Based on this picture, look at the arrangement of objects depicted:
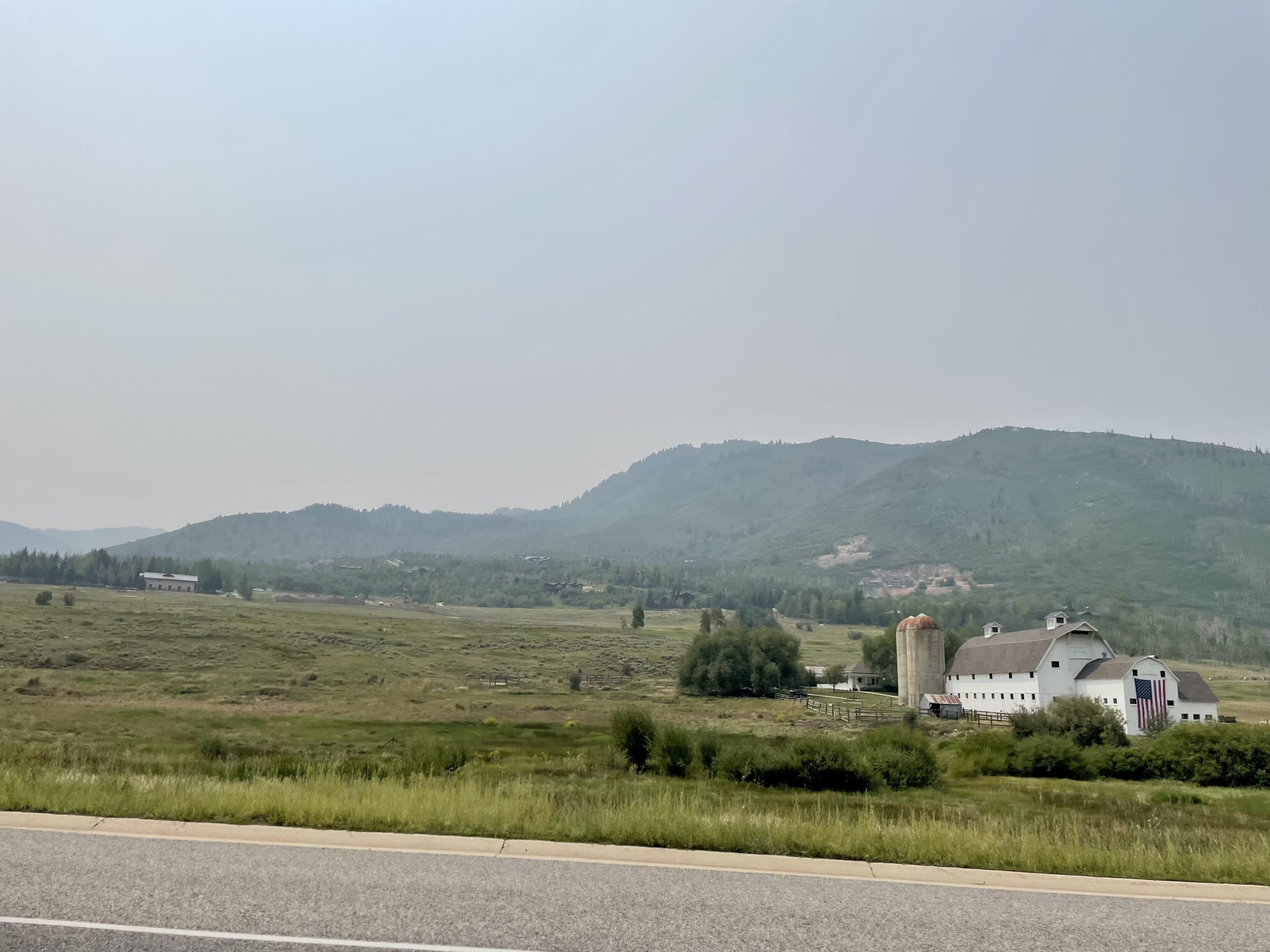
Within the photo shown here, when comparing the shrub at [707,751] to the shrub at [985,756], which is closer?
the shrub at [707,751]

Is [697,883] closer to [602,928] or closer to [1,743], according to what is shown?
[602,928]

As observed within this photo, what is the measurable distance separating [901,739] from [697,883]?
1222 inches

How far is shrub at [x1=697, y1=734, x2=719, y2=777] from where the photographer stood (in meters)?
37.0

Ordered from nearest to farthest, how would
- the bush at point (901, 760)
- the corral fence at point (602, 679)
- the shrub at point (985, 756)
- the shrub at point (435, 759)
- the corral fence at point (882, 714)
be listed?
the shrub at point (435, 759) < the bush at point (901, 760) < the shrub at point (985, 756) < the corral fence at point (882, 714) < the corral fence at point (602, 679)

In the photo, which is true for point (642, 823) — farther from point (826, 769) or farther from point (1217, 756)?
point (1217, 756)

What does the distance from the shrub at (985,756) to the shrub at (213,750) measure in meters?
33.7

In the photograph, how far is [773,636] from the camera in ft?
375

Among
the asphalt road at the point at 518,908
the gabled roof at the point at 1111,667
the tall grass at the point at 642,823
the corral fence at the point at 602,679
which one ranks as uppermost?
the asphalt road at the point at 518,908

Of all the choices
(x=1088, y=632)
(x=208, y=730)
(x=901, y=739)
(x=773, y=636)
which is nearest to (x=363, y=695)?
(x=208, y=730)

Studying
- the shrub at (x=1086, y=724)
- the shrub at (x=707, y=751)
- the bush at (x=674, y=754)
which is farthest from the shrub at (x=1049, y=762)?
the bush at (x=674, y=754)

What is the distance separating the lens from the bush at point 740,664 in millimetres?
107875

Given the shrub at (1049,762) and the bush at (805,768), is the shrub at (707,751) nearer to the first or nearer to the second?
the bush at (805,768)

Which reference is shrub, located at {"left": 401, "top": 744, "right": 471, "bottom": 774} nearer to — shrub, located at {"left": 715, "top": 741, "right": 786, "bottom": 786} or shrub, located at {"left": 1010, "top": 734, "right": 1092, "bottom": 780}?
shrub, located at {"left": 715, "top": 741, "right": 786, "bottom": 786}

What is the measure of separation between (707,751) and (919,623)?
208ft
